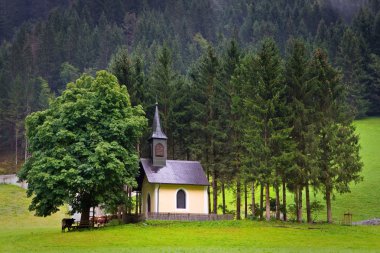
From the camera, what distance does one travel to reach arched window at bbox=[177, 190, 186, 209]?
5116 centimetres

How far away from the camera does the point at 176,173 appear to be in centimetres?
5159

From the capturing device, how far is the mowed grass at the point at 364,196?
58009 mm

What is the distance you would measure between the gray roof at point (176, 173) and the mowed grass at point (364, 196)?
6172 mm

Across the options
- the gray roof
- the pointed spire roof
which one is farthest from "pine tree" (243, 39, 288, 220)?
the pointed spire roof

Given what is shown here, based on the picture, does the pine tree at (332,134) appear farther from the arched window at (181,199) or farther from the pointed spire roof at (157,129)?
the pointed spire roof at (157,129)

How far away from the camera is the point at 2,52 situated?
5354 inches

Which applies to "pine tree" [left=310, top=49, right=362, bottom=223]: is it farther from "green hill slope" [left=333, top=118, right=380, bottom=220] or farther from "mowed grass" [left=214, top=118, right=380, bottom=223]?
"green hill slope" [left=333, top=118, right=380, bottom=220]

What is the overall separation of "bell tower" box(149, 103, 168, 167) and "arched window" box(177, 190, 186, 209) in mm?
3119

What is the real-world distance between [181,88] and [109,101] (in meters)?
12.8

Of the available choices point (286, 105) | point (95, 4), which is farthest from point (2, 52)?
point (286, 105)

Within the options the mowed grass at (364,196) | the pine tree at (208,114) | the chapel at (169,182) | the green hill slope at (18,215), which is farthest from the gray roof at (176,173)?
the green hill slope at (18,215)

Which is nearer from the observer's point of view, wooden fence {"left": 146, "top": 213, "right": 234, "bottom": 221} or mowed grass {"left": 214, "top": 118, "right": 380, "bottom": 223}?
wooden fence {"left": 146, "top": 213, "right": 234, "bottom": 221}

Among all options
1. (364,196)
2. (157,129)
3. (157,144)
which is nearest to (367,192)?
(364,196)

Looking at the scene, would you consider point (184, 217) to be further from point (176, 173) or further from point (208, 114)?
point (208, 114)
